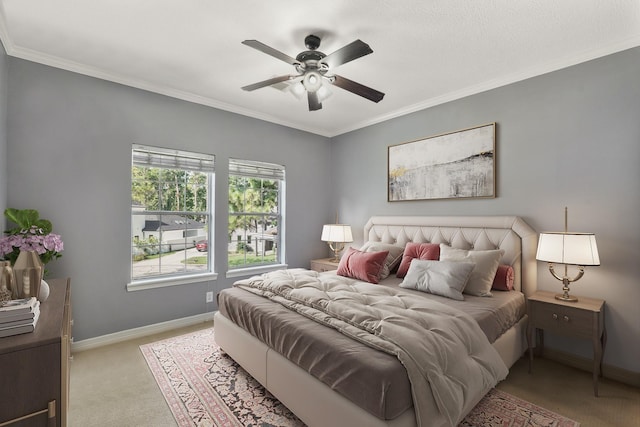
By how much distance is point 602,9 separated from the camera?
207cm

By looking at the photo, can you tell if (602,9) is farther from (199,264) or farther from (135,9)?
(199,264)

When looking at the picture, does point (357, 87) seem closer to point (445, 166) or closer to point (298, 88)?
point (298, 88)

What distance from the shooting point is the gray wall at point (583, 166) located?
244cm

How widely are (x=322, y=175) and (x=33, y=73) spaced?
3580 mm

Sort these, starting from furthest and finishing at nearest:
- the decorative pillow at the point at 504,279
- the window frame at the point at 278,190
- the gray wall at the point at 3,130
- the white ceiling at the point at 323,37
A: 1. the window frame at the point at 278,190
2. the decorative pillow at the point at 504,279
3. the gray wall at the point at 3,130
4. the white ceiling at the point at 323,37

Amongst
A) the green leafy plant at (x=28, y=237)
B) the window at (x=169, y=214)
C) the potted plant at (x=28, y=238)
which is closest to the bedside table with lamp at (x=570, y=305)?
the window at (x=169, y=214)

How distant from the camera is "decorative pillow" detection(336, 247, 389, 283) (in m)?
3.13

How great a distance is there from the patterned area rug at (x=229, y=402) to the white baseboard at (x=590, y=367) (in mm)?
943

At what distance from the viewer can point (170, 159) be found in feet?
11.5

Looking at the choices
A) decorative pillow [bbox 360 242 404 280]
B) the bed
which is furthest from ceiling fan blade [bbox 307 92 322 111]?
decorative pillow [bbox 360 242 404 280]

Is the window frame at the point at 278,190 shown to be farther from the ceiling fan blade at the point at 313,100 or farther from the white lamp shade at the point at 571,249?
the white lamp shade at the point at 571,249

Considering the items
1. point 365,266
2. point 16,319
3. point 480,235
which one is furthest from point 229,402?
point 480,235

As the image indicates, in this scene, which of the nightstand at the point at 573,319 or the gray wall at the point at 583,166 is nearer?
the nightstand at the point at 573,319

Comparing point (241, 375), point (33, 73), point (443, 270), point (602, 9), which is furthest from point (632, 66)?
point (33, 73)
